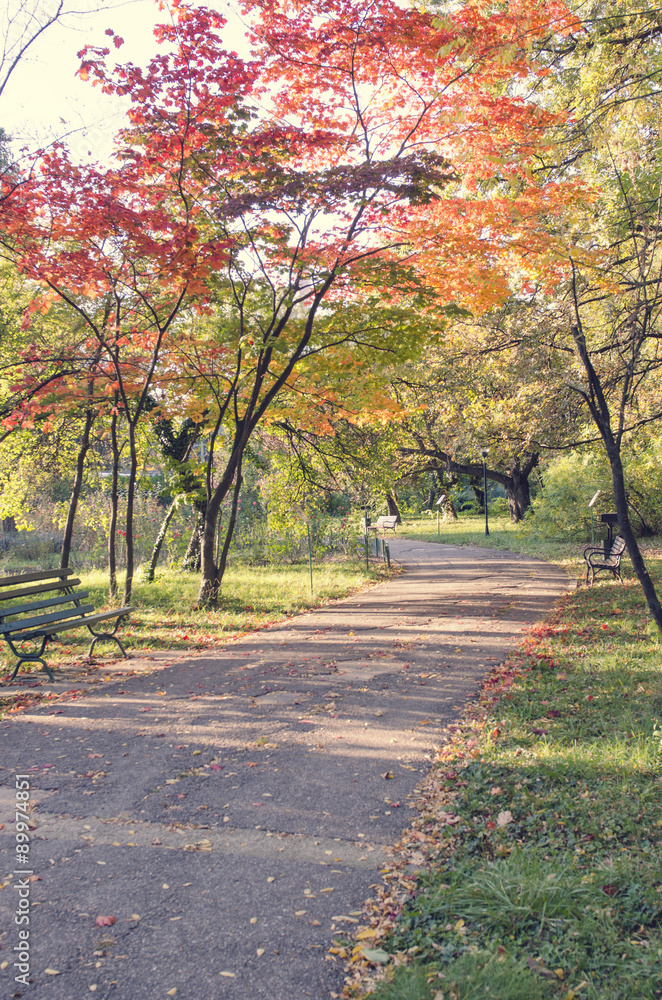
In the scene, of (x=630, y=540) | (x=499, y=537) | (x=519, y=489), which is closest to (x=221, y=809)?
(x=630, y=540)

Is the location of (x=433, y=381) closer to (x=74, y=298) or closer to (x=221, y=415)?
(x=221, y=415)

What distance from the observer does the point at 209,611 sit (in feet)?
34.3

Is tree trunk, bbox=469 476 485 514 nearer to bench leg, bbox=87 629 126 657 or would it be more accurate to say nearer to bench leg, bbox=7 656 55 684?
bench leg, bbox=87 629 126 657

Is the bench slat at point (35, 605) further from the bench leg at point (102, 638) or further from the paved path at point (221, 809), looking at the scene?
the paved path at point (221, 809)

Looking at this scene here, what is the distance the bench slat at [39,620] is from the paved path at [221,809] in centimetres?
101

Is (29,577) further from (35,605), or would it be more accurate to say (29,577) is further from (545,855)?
(545,855)

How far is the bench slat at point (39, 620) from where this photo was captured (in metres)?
6.50

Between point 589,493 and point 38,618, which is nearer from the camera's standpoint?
point 38,618

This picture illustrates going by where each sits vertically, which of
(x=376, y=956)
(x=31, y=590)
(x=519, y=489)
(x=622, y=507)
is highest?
(x=519, y=489)

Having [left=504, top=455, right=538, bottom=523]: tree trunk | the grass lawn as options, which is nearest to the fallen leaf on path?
the grass lawn

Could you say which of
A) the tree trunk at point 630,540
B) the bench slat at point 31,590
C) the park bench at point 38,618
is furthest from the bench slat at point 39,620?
the tree trunk at point 630,540

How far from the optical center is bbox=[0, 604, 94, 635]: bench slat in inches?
256

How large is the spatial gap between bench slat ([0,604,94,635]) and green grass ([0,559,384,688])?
22.9 inches

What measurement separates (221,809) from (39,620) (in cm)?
408
